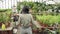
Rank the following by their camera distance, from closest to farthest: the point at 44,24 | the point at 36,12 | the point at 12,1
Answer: the point at 44,24 → the point at 36,12 → the point at 12,1

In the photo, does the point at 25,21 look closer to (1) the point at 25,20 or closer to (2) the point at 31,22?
(1) the point at 25,20

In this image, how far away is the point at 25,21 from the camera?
4.89m

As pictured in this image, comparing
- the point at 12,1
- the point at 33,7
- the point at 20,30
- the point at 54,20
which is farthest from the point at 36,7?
the point at 12,1

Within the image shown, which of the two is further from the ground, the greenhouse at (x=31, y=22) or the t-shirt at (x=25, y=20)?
the t-shirt at (x=25, y=20)

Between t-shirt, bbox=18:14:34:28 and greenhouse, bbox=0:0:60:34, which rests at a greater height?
t-shirt, bbox=18:14:34:28

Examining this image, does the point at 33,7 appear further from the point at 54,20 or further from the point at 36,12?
the point at 54,20

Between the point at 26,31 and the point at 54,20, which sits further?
the point at 54,20

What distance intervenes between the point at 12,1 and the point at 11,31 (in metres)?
7.31

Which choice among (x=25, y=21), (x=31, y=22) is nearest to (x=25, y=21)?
(x=25, y=21)

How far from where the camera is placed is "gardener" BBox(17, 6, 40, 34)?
15.9 feet

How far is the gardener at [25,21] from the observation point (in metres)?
4.85

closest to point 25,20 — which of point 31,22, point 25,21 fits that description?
point 25,21

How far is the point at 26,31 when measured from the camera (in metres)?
4.90

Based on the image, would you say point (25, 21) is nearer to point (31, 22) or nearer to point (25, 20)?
point (25, 20)
